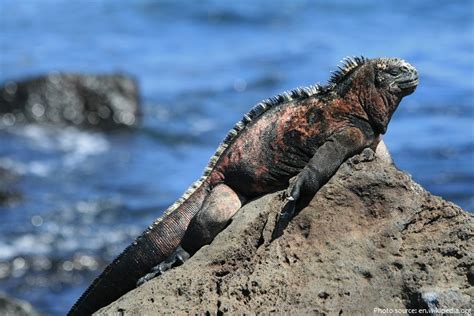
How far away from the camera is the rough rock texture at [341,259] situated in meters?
4.75

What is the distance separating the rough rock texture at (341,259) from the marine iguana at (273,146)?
22cm

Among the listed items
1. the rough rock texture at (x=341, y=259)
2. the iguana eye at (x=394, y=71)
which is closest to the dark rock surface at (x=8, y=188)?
the rough rock texture at (x=341, y=259)

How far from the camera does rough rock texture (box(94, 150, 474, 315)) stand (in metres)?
4.75

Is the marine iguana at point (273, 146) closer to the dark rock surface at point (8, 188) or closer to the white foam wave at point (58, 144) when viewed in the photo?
the dark rock surface at point (8, 188)

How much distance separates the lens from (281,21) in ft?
78.7

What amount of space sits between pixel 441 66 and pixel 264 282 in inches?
538

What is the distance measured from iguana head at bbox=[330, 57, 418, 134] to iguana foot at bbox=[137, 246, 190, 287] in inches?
48.0

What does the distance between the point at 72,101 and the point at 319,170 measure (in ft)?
38.9

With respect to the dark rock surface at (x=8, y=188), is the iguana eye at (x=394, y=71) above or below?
below

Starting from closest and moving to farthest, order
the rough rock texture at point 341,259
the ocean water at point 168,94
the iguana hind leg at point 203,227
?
the rough rock texture at point 341,259, the iguana hind leg at point 203,227, the ocean water at point 168,94

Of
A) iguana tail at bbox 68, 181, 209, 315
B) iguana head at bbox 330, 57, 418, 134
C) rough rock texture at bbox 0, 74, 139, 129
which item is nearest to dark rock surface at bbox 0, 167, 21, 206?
rough rock texture at bbox 0, 74, 139, 129

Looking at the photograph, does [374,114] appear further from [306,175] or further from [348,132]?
[306,175]

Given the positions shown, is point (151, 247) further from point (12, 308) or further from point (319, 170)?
point (12, 308)

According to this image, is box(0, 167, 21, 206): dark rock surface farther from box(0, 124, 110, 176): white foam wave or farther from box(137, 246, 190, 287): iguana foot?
box(137, 246, 190, 287): iguana foot
